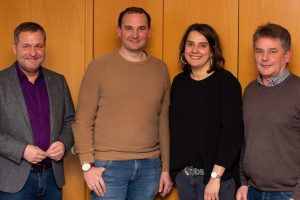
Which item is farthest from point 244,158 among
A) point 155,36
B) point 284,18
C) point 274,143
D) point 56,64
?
point 56,64

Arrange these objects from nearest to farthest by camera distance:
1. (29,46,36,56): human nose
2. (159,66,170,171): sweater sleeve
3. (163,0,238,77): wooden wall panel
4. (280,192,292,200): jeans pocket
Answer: (280,192,292,200): jeans pocket → (29,46,36,56): human nose → (159,66,170,171): sweater sleeve → (163,0,238,77): wooden wall panel

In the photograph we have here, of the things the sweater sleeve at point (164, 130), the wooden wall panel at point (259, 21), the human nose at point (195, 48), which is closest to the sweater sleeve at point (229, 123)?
the human nose at point (195, 48)

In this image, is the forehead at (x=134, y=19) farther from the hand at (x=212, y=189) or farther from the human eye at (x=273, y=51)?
the hand at (x=212, y=189)

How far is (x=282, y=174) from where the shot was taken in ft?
7.00

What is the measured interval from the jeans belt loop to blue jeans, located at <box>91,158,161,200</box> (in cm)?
22

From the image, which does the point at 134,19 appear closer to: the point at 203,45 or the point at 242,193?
the point at 203,45

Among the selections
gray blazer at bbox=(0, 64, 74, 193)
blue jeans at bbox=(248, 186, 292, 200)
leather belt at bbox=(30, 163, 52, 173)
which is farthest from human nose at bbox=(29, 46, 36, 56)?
blue jeans at bbox=(248, 186, 292, 200)

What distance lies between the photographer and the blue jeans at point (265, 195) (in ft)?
6.97

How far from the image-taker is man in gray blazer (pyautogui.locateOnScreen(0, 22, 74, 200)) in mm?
2258

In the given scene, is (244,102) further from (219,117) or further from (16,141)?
(16,141)

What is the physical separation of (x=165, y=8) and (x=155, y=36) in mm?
224

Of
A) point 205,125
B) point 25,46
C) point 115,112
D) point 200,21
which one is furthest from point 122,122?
point 200,21

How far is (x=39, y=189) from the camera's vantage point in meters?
2.34

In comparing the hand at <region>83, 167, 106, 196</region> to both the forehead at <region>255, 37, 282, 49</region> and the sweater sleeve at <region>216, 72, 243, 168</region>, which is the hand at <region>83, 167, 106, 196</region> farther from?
the forehead at <region>255, 37, 282, 49</region>
